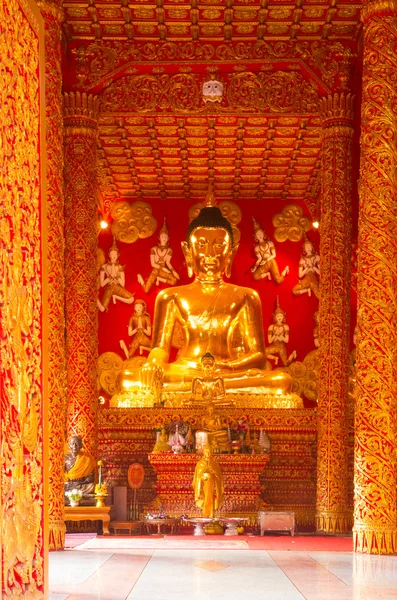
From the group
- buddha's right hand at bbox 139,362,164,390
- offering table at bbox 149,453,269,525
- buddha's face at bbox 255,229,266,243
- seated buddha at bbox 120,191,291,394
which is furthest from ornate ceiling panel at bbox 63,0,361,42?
buddha's face at bbox 255,229,266,243

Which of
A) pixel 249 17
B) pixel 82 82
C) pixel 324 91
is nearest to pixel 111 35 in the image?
pixel 82 82

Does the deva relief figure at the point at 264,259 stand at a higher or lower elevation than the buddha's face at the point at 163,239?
lower

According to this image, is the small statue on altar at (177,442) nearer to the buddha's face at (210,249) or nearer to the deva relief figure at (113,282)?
the buddha's face at (210,249)

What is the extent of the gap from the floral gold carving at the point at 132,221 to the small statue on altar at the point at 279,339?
2.46 meters

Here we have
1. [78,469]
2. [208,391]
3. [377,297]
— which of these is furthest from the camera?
[208,391]

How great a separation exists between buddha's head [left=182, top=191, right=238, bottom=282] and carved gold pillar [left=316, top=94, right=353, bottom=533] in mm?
3325

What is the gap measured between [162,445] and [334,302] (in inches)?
101

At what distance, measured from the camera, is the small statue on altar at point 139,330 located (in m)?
17.2

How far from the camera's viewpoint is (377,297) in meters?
8.78

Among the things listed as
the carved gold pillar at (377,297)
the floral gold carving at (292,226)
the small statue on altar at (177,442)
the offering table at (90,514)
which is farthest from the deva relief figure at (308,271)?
the carved gold pillar at (377,297)

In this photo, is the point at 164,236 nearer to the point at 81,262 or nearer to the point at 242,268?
the point at 242,268

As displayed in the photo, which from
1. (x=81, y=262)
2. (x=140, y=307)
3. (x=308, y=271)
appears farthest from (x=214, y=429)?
(x=308, y=271)

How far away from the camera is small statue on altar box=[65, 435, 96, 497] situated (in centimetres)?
1153

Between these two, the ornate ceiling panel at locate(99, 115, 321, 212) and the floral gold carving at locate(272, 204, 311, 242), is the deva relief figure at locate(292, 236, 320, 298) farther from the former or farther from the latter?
the ornate ceiling panel at locate(99, 115, 321, 212)
